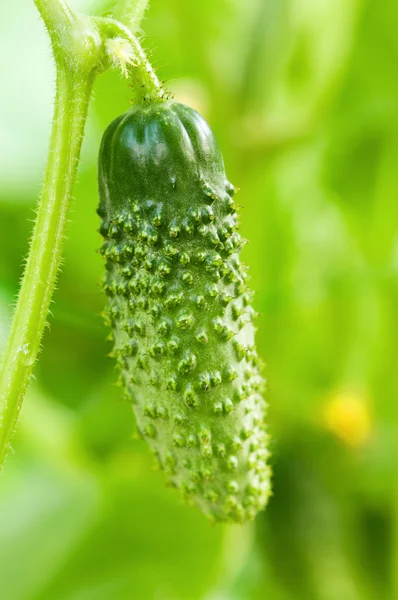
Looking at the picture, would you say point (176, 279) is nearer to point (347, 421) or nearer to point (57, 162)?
point (57, 162)

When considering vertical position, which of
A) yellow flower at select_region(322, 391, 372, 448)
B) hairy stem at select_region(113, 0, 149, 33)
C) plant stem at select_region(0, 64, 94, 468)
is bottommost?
plant stem at select_region(0, 64, 94, 468)

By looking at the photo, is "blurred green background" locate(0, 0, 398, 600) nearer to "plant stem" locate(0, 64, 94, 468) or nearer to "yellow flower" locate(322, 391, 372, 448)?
"yellow flower" locate(322, 391, 372, 448)

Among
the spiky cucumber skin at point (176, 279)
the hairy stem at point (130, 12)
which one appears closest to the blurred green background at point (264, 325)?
the hairy stem at point (130, 12)

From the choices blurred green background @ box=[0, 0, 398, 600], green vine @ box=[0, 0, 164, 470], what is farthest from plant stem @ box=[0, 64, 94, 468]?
blurred green background @ box=[0, 0, 398, 600]

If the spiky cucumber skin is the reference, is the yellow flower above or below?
above

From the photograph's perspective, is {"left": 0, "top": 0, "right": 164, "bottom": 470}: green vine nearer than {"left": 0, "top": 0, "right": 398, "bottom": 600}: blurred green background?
Yes

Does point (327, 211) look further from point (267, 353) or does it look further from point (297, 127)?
point (267, 353)
